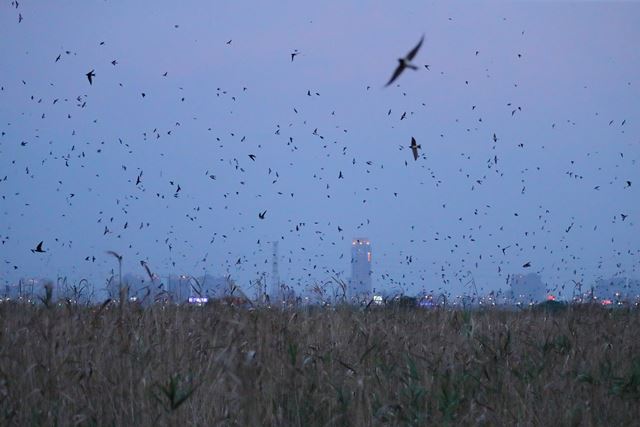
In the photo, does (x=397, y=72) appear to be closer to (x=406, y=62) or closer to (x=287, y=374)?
(x=406, y=62)

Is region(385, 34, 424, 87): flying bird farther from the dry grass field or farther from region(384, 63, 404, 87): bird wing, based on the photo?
the dry grass field

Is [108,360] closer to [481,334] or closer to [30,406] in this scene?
[30,406]

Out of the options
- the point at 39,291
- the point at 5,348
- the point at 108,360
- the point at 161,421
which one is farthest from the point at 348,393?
the point at 39,291

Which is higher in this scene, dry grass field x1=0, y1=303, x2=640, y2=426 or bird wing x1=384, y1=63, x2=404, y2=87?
bird wing x1=384, y1=63, x2=404, y2=87

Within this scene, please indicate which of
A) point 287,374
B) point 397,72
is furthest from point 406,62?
point 287,374

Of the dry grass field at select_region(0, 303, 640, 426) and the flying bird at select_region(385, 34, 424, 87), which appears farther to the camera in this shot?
the dry grass field at select_region(0, 303, 640, 426)

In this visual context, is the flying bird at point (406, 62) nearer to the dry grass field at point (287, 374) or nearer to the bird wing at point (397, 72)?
the bird wing at point (397, 72)

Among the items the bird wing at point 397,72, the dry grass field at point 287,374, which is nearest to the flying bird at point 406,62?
the bird wing at point 397,72

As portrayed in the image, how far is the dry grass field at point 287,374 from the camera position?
5711 millimetres

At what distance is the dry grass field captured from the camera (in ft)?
18.7

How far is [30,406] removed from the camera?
5.83 m

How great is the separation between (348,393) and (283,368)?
0.75 meters

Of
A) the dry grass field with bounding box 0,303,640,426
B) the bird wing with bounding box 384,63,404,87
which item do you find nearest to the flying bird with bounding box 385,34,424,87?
the bird wing with bounding box 384,63,404,87

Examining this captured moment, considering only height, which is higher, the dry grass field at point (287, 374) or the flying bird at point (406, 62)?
the flying bird at point (406, 62)
